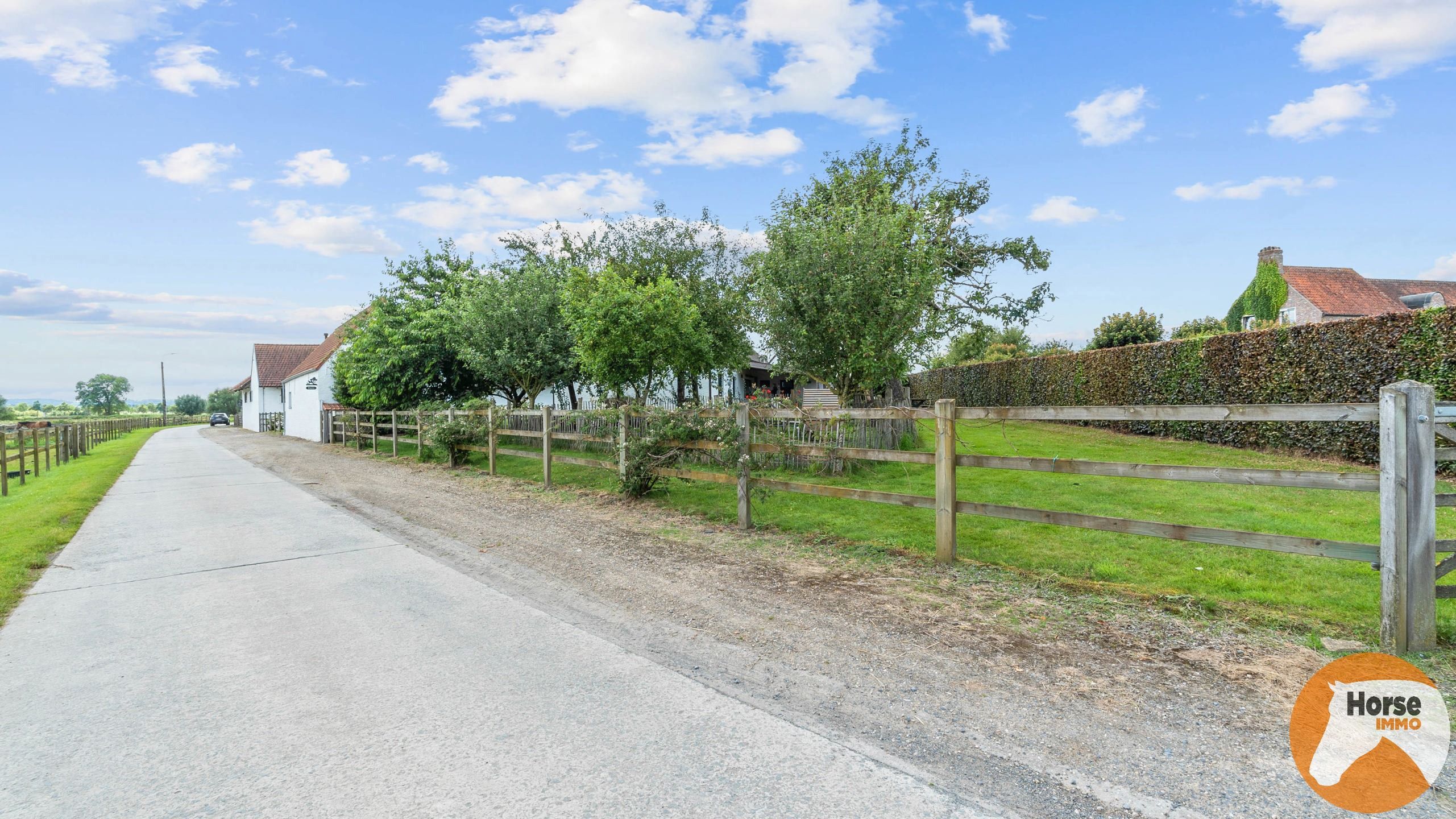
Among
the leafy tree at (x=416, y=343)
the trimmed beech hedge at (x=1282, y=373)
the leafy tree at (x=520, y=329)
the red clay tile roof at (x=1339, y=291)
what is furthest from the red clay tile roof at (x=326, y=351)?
the red clay tile roof at (x=1339, y=291)

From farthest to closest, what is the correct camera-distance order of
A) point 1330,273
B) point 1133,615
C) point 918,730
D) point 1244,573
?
point 1330,273 < point 1244,573 < point 1133,615 < point 918,730

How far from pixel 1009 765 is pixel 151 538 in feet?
30.5

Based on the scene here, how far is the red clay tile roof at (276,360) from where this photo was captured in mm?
48938

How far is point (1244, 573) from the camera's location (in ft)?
18.6

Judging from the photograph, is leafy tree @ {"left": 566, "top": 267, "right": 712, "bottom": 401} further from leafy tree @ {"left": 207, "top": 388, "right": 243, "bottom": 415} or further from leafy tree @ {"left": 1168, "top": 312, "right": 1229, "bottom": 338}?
leafy tree @ {"left": 207, "top": 388, "right": 243, "bottom": 415}

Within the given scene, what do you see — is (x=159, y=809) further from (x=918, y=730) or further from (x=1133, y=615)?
(x=1133, y=615)

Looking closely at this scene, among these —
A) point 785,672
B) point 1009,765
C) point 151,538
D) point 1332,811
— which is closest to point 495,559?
point 785,672

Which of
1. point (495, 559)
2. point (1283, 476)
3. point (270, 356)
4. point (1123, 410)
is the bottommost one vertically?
point (495, 559)

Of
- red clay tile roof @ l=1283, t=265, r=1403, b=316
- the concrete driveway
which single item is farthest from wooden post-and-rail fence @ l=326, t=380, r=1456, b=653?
red clay tile roof @ l=1283, t=265, r=1403, b=316

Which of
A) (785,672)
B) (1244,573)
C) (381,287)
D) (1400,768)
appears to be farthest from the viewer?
(381,287)

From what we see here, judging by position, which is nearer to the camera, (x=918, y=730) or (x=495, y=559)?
(x=918, y=730)

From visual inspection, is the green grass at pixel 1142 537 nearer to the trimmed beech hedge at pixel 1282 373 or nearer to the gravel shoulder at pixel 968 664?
the gravel shoulder at pixel 968 664

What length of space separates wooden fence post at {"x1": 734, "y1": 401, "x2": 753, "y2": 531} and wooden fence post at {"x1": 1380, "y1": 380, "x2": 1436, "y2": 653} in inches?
215

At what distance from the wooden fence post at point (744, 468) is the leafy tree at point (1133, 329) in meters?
24.1
